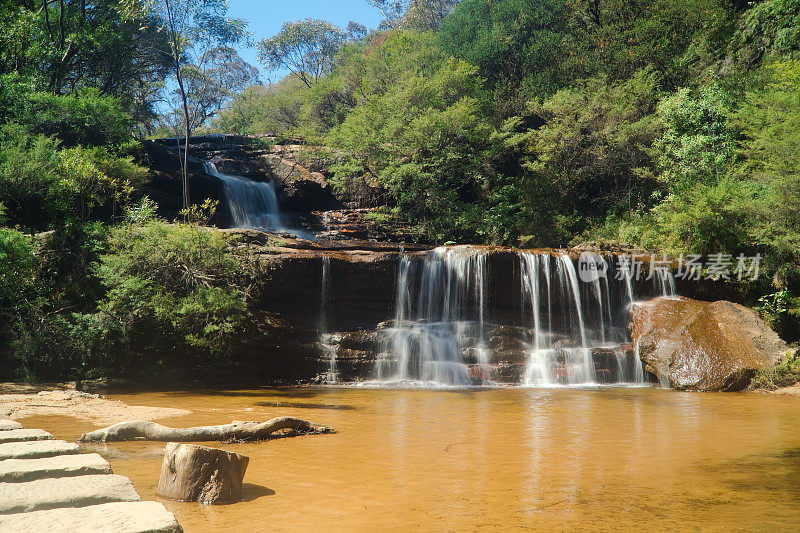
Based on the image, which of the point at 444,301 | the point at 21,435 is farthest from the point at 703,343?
the point at 21,435

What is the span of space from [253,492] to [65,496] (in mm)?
1959

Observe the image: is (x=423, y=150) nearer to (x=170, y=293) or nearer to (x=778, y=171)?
(x=778, y=171)

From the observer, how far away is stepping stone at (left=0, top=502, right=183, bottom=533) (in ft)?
8.30

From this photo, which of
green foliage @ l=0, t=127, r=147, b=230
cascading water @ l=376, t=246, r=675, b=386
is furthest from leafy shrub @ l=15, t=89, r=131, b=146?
cascading water @ l=376, t=246, r=675, b=386

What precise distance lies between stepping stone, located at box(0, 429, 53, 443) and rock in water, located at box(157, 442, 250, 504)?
3.14ft

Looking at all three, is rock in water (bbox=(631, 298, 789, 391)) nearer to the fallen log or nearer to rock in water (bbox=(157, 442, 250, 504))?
the fallen log

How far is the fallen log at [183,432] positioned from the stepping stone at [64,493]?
3224 millimetres

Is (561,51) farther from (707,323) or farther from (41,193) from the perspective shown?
(41,193)

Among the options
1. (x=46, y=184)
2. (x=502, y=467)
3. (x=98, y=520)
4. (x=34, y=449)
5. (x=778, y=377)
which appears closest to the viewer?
(x=98, y=520)

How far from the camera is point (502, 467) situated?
18.6 feet

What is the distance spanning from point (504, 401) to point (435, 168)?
13839 millimetres

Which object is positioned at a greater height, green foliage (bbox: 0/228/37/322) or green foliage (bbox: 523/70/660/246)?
green foliage (bbox: 523/70/660/246)

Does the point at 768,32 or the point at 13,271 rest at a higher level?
the point at 768,32

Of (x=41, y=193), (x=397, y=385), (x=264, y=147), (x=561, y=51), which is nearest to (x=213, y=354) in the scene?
(x=397, y=385)
